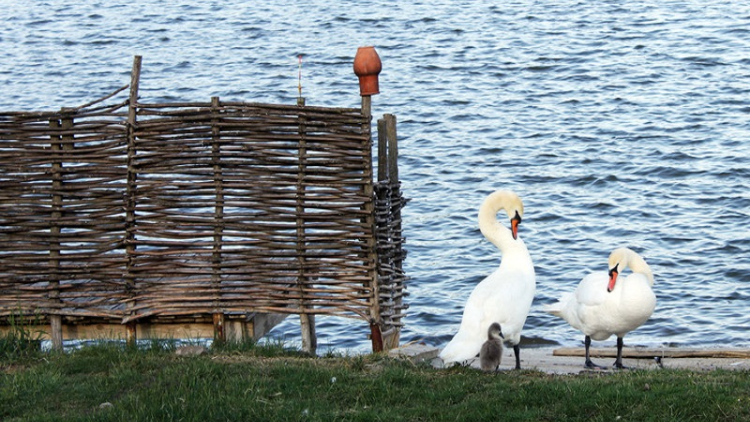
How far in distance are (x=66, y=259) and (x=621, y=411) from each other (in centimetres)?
565

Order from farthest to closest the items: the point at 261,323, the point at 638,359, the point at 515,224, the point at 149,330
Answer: the point at 638,359 → the point at 261,323 → the point at 149,330 → the point at 515,224

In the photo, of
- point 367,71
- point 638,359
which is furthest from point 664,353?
point 367,71

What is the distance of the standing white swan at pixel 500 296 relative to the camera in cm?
1013

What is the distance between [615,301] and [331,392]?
3.63 m

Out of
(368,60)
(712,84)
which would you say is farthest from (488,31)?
(368,60)

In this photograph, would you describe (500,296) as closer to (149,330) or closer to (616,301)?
(616,301)

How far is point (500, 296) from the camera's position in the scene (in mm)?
10367

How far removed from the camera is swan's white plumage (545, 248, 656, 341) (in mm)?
10969

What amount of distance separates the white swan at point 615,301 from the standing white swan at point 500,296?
0.83m

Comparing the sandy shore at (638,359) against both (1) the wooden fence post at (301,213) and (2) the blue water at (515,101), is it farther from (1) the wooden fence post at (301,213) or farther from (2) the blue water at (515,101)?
(2) the blue water at (515,101)

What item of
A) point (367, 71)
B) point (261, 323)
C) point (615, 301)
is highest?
point (367, 71)

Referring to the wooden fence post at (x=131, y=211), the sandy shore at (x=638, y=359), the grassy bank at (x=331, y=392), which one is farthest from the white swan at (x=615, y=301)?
the wooden fence post at (x=131, y=211)

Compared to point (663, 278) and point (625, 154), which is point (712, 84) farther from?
point (663, 278)

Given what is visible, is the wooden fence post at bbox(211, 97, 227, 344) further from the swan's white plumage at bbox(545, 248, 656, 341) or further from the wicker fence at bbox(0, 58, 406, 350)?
the swan's white plumage at bbox(545, 248, 656, 341)
